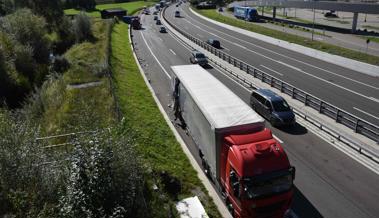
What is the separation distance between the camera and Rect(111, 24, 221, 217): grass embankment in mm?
16297

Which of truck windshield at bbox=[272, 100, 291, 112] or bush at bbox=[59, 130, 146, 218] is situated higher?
bush at bbox=[59, 130, 146, 218]

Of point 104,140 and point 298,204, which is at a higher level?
point 104,140

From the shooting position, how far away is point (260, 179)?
12977mm

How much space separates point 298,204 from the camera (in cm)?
1523

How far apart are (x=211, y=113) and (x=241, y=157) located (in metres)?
3.70

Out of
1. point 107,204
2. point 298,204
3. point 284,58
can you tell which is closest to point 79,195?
point 107,204

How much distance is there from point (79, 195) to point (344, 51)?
46.5m

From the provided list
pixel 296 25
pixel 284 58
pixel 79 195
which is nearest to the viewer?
pixel 79 195

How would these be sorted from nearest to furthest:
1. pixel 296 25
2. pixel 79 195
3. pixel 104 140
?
pixel 79 195 → pixel 104 140 → pixel 296 25

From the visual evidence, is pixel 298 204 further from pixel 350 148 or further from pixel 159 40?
pixel 159 40

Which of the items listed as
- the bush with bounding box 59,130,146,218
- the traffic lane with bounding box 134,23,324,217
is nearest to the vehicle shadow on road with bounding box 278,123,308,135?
the traffic lane with bounding box 134,23,324,217

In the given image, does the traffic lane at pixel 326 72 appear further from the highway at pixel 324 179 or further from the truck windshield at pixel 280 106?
the highway at pixel 324 179

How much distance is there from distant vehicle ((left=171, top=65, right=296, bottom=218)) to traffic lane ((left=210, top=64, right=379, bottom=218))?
2.47 m

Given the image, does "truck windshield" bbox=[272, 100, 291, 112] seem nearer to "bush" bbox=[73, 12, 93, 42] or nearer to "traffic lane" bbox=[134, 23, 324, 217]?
"traffic lane" bbox=[134, 23, 324, 217]
